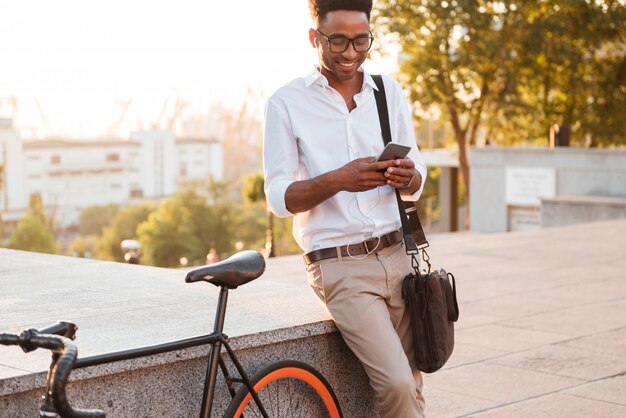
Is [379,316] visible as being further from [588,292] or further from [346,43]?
[588,292]

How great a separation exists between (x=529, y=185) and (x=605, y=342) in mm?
18079

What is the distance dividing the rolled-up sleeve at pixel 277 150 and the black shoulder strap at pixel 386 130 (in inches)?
13.7

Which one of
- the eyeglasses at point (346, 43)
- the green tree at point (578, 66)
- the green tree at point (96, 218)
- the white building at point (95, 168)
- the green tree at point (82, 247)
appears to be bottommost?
the green tree at point (82, 247)

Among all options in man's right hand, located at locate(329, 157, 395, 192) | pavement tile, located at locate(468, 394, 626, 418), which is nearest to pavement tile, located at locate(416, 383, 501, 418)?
pavement tile, located at locate(468, 394, 626, 418)

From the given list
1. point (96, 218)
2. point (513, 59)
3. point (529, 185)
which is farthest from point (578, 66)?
point (96, 218)

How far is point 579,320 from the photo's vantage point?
9031mm

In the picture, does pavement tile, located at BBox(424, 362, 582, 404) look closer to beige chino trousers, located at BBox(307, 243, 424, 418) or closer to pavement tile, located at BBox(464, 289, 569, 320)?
pavement tile, located at BBox(464, 289, 569, 320)

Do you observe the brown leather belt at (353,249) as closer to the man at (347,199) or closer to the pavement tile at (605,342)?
the man at (347,199)

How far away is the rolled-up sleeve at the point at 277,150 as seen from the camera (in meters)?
4.19

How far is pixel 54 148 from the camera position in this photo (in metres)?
156

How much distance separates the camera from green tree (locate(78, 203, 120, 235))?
14762cm

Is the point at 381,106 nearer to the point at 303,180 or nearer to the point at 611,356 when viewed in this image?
the point at 303,180

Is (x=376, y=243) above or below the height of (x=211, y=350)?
above

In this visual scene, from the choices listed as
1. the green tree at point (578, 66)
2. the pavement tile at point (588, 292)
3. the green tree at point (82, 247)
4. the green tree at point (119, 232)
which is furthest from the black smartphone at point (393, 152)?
the green tree at point (82, 247)
